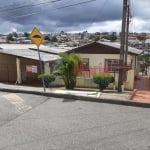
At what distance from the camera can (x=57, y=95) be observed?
35.0 ft

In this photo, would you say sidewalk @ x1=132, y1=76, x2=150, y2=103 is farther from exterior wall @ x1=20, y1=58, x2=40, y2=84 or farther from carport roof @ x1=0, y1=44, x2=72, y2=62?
exterior wall @ x1=20, y1=58, x2=40, y2=84

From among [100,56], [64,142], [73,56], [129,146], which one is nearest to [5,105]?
[64,142]

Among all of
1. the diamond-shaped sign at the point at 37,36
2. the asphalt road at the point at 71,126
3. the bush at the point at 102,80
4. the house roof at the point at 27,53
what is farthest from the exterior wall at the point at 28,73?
the asphalt road at the point at 71,126

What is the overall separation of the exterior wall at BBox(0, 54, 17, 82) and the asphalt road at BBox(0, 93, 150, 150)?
17.0 m

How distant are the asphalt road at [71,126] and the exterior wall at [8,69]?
17.0 m

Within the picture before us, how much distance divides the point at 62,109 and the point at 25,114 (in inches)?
44.8

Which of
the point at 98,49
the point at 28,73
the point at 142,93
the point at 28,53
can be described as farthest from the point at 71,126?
the point at 28,53

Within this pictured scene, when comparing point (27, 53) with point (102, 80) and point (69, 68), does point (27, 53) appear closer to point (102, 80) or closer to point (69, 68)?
point (69, 68)

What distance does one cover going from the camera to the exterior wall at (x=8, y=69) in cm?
2664

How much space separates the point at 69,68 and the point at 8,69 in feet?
34.1

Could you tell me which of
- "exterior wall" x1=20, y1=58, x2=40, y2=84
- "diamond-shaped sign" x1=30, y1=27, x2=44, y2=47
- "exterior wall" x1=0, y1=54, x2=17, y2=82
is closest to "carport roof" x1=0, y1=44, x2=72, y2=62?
"exterior wall" x1=20, y1=58, x2=40, y2=84

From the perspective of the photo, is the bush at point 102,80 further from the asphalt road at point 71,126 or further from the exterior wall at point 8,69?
the exterior wall at point 8,69

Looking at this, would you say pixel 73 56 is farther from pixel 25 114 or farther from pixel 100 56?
pixel 25 114

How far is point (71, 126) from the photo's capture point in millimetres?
7043
